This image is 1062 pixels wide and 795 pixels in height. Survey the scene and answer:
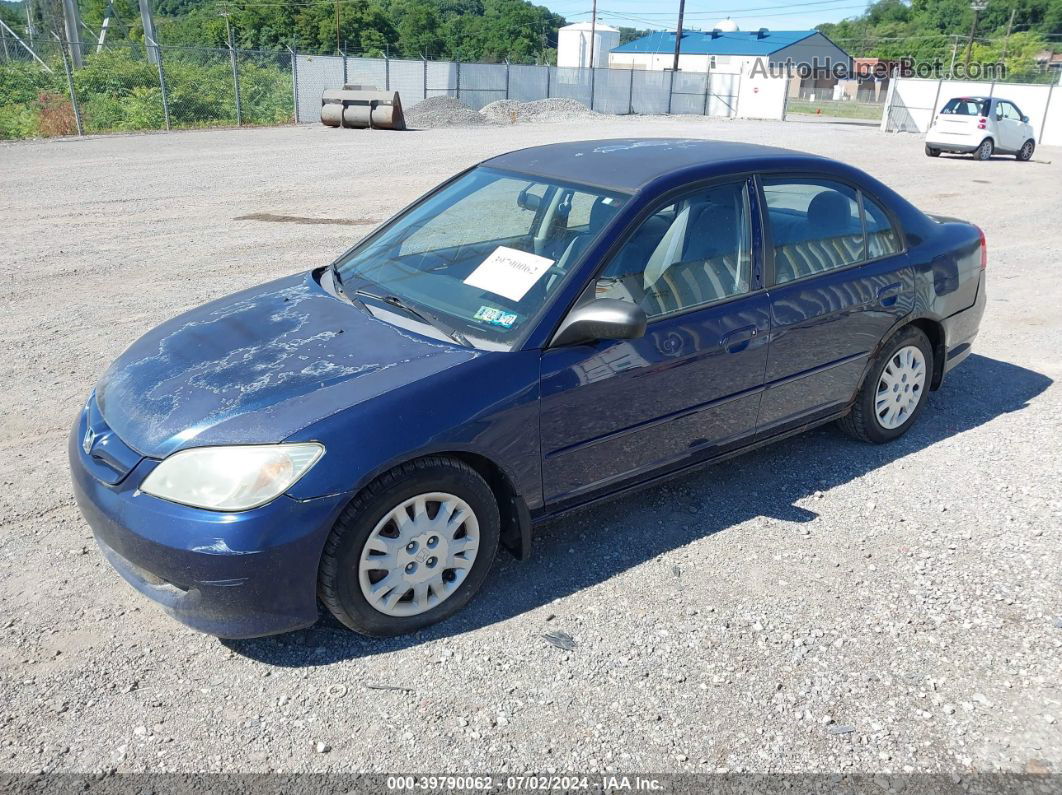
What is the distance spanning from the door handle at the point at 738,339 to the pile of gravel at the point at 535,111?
30738 millimetres

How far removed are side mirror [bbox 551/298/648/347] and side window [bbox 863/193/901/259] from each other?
1946 millimetres

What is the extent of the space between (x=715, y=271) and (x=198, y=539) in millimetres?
2435

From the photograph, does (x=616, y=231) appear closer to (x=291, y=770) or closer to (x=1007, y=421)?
(x=291, y=770)

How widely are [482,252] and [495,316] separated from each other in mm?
537

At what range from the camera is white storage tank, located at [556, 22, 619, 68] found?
7519cm

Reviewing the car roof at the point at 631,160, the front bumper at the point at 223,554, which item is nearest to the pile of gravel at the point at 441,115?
the car roof at the point at 631,160

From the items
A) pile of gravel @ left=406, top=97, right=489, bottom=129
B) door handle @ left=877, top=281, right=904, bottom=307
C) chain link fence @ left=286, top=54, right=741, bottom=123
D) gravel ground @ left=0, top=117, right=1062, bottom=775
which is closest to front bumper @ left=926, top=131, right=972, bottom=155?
pile of gravel @ left=406, top=97, right=489, bottom=129

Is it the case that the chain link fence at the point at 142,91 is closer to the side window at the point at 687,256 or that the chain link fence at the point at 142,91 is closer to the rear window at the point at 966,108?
the rear window at the point at 966,108

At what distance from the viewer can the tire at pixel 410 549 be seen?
9.60 feet

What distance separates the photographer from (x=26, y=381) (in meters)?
5.42

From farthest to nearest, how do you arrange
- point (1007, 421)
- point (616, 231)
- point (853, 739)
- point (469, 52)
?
point (469, 52) < point (1007, 421) < point (616, 231) < point (853, 739)

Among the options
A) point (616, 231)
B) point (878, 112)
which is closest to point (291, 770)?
point (616, 231)

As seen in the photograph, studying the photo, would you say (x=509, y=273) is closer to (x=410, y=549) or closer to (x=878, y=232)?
(x=410, y=549)

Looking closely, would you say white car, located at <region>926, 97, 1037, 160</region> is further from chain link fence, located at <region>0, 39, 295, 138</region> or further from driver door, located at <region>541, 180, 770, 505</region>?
driver door, located at <region>541, 180, 770, 505</region>
